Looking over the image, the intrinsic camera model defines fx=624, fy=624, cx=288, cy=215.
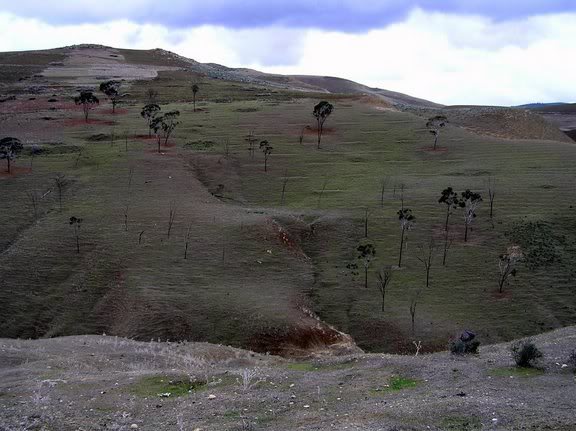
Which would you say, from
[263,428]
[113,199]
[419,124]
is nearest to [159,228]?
[113,199]

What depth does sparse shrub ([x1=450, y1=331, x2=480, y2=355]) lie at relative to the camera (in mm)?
27031

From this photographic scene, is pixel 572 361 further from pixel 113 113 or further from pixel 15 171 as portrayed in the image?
pixel 113 113

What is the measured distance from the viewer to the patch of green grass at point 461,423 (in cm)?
1769

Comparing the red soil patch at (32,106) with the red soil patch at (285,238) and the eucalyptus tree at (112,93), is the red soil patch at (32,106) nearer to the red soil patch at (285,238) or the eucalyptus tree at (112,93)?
the eucalyptus tree at (112,93)

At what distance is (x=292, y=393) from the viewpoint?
22328 millimetres

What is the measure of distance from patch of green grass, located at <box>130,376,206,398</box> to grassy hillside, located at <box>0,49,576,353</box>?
1225cm

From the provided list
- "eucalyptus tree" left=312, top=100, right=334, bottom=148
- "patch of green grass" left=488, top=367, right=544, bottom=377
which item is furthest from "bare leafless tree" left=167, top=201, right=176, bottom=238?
"patch of green grass" left=488, top=367, right=544, bottom=377

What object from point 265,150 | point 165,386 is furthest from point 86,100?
point 165,386

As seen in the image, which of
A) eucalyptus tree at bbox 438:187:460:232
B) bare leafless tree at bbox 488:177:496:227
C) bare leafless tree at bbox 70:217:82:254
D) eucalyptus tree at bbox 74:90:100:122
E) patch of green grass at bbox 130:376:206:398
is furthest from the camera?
eucalyptus tree at bbox 74:90:100:122

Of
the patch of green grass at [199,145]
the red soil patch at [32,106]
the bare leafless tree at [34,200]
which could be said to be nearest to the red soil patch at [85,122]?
the red soil patch at [32,106]

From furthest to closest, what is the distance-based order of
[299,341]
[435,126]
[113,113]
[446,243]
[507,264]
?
[113,113] → [435,126] → [446,243] → [507,264] → [299,341]

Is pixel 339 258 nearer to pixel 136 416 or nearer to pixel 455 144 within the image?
pixel 136 416

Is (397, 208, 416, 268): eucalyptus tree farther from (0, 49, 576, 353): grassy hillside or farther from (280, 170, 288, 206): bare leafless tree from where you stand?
(280, 170, 288, 206): bare leafless tree

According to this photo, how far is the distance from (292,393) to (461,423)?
6.51 metres
